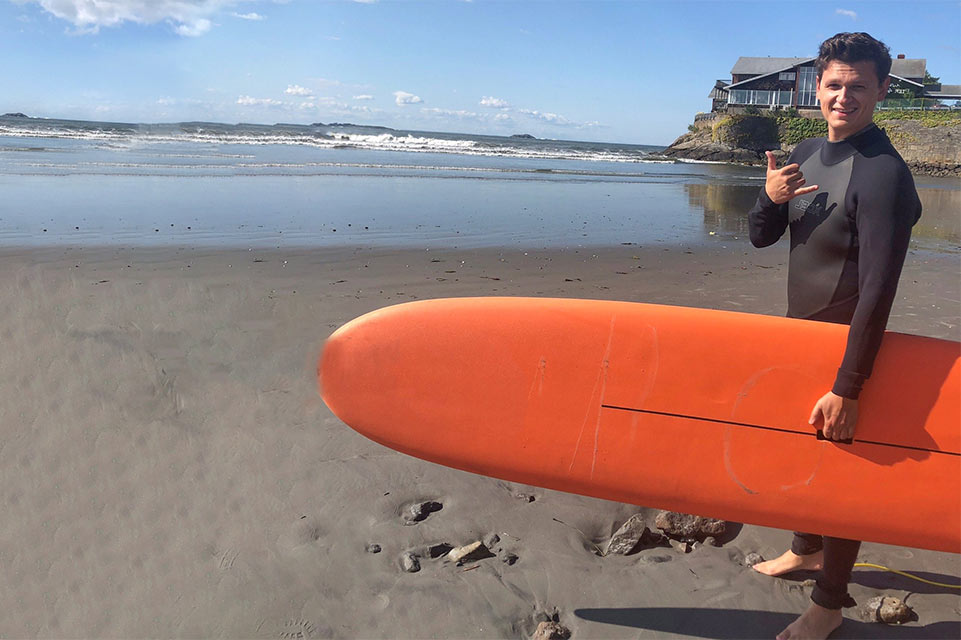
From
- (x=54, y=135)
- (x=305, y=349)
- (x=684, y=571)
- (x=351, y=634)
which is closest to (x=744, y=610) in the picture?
(x=684, y=571)

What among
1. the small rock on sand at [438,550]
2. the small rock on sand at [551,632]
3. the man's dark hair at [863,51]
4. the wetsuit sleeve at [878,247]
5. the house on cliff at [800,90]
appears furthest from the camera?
the house on cliff at [800,90]

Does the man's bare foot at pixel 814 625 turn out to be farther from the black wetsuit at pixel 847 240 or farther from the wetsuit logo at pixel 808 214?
the wetsuit logo at pixel 808 214

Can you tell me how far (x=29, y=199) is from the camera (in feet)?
30.7

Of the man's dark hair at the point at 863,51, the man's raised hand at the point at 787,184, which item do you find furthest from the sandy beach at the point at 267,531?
the man's dark hair at the point at 863,51

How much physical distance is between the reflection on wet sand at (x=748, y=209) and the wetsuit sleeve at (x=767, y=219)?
7.91 m

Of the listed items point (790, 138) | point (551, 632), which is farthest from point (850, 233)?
point (790, 138)

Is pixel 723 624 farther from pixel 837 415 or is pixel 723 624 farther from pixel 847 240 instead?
pixel 847 240

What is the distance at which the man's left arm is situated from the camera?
1653 millimetres

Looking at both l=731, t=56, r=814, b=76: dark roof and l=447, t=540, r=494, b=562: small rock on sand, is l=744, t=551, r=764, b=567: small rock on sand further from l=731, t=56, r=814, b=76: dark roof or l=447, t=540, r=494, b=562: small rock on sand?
l=731, t=56, r=814, b=76: dark roof

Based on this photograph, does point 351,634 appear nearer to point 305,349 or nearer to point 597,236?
point 305,349

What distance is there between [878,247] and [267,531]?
6.69 feet

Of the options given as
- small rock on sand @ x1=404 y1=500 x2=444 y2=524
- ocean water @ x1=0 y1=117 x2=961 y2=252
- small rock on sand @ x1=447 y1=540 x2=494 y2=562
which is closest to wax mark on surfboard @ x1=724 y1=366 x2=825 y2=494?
small rock on sand @ x1=447 y1=540 x2=494 y2=562

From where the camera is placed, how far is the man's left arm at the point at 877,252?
1653 millimetres

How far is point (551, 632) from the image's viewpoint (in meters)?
1.90
